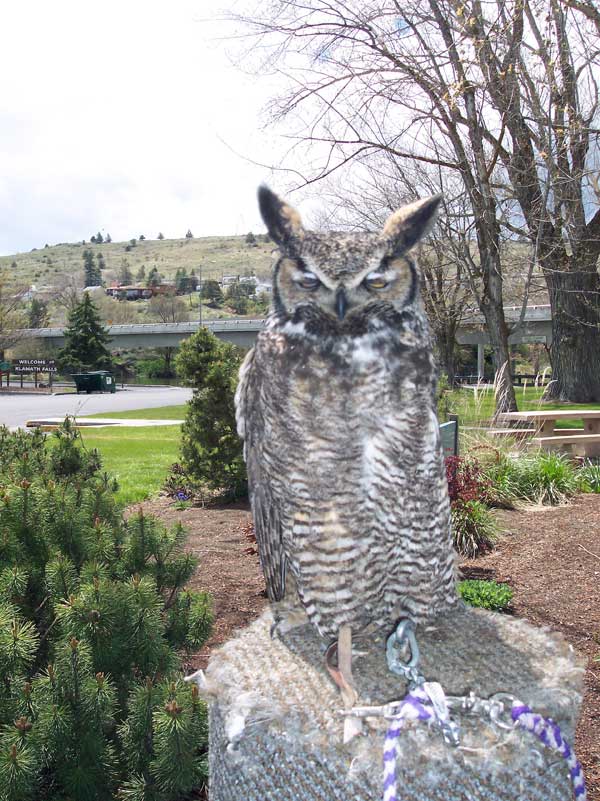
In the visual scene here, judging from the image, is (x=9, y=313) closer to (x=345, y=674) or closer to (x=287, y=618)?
(x=287, y=618)

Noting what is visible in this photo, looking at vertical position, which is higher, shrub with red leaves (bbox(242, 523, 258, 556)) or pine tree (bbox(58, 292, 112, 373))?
pine tree (bbox(58, 292, 112, 373))

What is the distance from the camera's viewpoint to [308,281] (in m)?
1.66

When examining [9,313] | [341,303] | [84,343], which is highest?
[9,313]

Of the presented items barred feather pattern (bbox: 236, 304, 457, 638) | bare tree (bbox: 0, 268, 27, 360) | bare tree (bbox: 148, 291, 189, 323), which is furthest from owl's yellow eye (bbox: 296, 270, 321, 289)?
bare tree (bbox: 148, 291, 189, 323)

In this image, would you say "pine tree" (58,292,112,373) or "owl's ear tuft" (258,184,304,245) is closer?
"owl's ear tuft" (258,184,304,245)

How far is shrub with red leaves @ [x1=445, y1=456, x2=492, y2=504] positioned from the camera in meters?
6.30

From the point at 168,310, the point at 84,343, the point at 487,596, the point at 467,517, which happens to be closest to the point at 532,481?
the point at 467,517

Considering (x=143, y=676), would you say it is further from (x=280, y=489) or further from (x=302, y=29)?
(x=302, y=29)

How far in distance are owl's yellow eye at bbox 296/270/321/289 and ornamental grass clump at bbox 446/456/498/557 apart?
4.81m

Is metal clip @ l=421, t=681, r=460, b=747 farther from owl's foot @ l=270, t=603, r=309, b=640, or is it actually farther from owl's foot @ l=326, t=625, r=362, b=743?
owl's foot @ l=270, t=603, r=309, b=640

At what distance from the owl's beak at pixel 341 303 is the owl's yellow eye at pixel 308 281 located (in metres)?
0.07

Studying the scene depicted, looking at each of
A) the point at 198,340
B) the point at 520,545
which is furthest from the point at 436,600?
the point at 198,340

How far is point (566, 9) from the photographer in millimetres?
9445

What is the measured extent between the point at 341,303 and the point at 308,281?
11 cm
